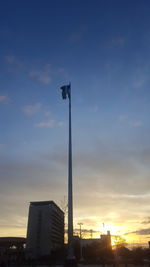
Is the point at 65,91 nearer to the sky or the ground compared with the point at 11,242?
nearer to the sky

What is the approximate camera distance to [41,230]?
5197 inches

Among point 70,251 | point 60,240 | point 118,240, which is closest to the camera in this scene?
point 70,251

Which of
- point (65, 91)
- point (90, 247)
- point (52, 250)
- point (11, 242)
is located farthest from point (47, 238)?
point (65, 91)

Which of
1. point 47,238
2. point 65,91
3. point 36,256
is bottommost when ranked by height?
point 36,256

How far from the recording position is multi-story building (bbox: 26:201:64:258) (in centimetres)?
12788

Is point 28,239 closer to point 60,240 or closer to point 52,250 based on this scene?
point 52,250

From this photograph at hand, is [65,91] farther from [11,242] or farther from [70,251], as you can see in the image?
[11,242]

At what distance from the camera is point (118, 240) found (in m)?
147

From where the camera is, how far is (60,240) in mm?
157000

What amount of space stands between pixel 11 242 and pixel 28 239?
3365 cm

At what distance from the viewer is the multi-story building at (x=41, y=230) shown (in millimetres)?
127875

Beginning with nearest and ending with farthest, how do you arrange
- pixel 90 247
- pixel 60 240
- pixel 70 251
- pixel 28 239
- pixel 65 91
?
pixel 70 251
pixel 65 91
pixel 90 247
pixel 28 239
pixel 60 240

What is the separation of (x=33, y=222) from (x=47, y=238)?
1163 centimetres

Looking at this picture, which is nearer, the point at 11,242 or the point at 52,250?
the point at 11,242
